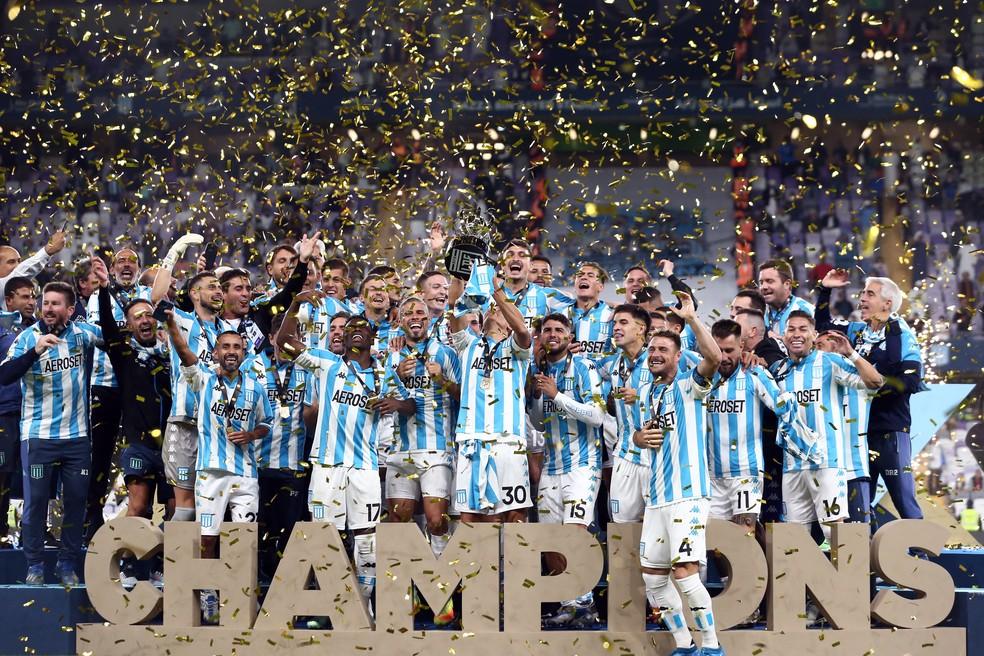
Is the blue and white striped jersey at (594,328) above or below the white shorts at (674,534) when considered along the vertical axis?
above

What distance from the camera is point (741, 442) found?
7043mm

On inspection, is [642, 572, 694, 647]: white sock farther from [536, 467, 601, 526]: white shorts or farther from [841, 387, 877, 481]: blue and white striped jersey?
[841, 387, 877, 481]: blue and white striped jersey

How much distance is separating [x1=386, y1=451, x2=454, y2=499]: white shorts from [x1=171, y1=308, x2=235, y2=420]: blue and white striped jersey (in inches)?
46.5

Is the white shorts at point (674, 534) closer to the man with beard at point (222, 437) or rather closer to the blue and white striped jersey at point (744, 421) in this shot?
the blue and white striped jersey at point (744, 421)

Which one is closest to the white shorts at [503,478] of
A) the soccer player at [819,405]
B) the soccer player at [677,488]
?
the soccer player at [677,488]

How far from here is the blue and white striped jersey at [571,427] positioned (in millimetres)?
7078

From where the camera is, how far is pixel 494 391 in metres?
7.04

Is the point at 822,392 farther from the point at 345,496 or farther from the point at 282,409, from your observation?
the point at 282,409

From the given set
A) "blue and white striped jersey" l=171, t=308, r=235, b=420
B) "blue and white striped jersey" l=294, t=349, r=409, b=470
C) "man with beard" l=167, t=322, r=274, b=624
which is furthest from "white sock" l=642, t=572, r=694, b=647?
"blue and white striped jersey" l=171, t=308, r=235, b=420

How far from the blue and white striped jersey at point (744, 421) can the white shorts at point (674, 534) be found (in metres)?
0.58

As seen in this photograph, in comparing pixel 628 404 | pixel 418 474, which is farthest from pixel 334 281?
pixel 628 404

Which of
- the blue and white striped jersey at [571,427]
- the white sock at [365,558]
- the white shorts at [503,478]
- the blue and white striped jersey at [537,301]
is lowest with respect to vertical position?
the white sock at [365,558]

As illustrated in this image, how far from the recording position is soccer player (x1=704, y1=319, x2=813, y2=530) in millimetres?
6992

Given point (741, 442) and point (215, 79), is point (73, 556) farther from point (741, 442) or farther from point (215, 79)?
point (215, 79)
